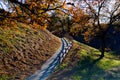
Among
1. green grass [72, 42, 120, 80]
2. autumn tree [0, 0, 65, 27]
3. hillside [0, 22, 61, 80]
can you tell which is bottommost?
green grass [72, 42, 120, 80]

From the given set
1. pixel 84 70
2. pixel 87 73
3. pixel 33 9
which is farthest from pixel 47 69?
pixel 33 9

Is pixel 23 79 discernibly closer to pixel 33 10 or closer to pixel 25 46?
pixel 33 10

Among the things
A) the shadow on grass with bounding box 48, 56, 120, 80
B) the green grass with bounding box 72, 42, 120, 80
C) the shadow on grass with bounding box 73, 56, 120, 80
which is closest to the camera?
the shadow on grass with bounding box 48, 56, 120, 80

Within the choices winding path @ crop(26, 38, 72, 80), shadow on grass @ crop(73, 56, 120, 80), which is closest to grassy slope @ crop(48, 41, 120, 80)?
shadow on grass @ crop(73, 56, 120, 80)

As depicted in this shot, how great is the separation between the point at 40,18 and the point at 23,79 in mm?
A: 8836

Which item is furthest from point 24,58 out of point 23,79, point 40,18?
point 40,18

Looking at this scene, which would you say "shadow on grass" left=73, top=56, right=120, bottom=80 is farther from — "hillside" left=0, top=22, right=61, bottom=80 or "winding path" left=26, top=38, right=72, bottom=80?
"hillside" left=0, top=22, right=61, bottom=80

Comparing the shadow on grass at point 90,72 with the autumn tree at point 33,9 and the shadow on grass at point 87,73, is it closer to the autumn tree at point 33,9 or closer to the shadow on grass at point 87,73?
the shadow on grass at point 87,73

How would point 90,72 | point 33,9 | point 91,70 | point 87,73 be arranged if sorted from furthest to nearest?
point 91,70
point 90,72
point 87,73
point 33,9

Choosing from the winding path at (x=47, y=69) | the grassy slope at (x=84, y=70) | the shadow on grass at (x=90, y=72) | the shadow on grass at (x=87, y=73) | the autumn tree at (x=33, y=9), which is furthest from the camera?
the shadow on grass at (x=90, y=72)

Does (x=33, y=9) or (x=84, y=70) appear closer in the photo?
(x=33, y=9)

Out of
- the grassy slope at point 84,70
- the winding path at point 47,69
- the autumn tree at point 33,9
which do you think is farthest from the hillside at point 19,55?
the autumn tree at point 33,9

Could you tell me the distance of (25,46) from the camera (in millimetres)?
35844

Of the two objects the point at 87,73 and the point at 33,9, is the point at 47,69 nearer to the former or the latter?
the point at 87,73
